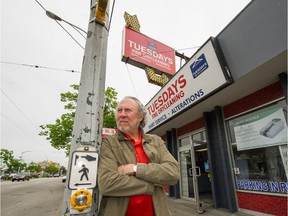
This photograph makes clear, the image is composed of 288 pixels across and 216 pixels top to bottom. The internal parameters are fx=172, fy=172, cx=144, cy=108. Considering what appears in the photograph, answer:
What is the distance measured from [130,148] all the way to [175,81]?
15.2 ft

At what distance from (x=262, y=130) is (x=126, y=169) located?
174 inches

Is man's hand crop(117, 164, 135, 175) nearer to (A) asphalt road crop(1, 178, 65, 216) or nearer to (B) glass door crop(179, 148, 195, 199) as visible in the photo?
(A) asphalt road crop(1, 178, 65, 216)

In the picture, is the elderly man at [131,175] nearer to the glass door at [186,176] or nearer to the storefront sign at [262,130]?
the storefront sign at [262,130]

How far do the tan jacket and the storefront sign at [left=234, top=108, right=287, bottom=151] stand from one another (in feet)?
12.1

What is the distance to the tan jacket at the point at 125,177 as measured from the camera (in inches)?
53.4

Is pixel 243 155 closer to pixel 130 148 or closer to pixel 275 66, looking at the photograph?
pixel 275 66

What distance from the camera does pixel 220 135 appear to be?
564cm

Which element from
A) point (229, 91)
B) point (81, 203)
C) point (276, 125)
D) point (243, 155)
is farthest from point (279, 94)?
point (81, 203)

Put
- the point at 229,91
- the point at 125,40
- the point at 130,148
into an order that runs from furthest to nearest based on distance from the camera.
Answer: the point at 125,40
the point at 229,91
the point at 130,148

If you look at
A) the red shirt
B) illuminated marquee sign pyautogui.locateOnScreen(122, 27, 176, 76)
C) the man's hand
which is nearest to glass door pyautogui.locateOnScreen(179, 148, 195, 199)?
illuminated marquee sign pyautogui.locateOnScreen(122, 27, 176, 76)

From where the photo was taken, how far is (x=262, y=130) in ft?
14.6

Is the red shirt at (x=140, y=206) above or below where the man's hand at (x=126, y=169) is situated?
below

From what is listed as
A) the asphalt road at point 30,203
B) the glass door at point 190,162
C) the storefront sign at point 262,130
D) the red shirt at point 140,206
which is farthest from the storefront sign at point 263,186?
the asphalt road at point 30,203

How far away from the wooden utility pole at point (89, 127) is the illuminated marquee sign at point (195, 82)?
10.9 ft
